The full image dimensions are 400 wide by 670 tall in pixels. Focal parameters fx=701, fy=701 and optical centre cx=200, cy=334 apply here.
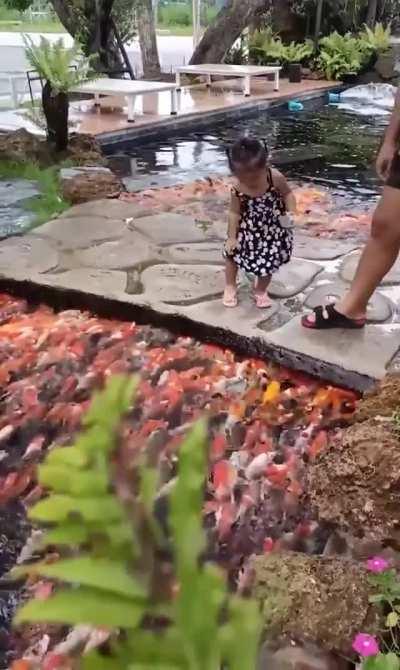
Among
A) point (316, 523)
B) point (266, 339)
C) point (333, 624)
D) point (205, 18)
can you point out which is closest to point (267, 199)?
point (266, 339)

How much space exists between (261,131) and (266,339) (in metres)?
7.81

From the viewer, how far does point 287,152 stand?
9.10 metres

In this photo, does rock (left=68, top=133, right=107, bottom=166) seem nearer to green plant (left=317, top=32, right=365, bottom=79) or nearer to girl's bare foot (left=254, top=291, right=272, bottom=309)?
girl's bare foot (left=254, top=291, right=272, bottom=309)

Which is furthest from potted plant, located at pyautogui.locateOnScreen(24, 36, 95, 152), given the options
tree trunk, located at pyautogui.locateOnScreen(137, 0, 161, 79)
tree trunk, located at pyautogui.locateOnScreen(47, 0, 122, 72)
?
tree trunk, located at pyautogui.locateOnScreen(137, 0, 161, 79)

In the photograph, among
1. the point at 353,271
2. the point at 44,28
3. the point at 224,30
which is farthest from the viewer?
the point at 224,30

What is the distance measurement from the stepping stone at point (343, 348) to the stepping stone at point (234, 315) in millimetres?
137

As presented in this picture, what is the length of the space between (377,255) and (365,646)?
196cm

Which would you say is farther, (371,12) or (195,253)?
(371,12)

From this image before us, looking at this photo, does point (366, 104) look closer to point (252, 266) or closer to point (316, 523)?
point (252, 266)

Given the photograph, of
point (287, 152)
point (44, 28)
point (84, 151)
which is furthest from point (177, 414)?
point (44, 28)

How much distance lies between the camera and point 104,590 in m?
0.54

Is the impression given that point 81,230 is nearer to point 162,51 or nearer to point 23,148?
point 23,148

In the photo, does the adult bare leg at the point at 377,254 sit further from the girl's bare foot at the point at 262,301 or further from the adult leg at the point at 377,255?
the girl's bare foot at the point at 262,301

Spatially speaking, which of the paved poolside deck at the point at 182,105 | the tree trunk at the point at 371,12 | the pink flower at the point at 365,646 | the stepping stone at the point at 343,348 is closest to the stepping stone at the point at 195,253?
the stepping stone at the point at 343,348
